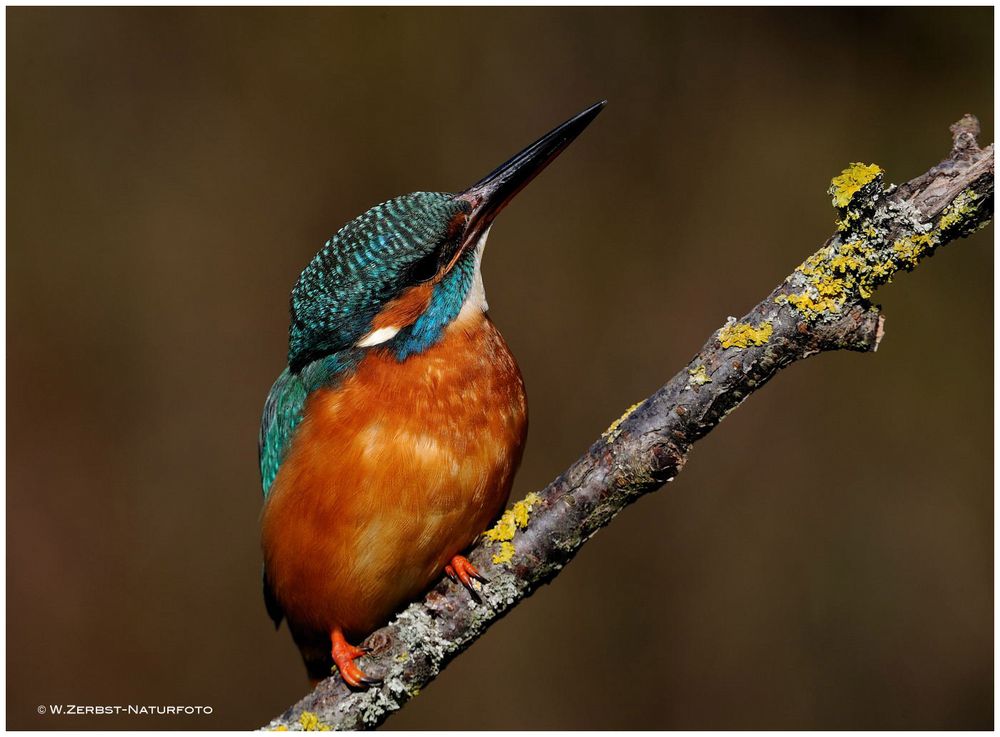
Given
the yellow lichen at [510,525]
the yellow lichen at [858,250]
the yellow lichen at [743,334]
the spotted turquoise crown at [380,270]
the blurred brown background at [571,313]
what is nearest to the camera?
the yellow lichen at [858,250]

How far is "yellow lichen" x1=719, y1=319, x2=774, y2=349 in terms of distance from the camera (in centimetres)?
152

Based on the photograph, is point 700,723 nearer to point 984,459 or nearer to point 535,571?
point 984,459

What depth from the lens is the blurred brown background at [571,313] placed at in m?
3.56

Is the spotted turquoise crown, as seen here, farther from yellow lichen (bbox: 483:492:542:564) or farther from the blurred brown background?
the blurred brown background

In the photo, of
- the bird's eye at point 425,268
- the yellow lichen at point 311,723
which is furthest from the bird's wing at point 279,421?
the yellow lichen at point 311,723

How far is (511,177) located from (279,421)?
2.84ft

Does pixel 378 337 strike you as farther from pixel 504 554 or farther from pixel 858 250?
pixel 858 250

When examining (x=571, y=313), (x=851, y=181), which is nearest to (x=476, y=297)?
(x=851, y=181)

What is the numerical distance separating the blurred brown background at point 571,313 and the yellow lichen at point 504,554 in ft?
6.13

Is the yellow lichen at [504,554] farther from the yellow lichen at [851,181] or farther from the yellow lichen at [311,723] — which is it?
the yellow lichen at [851,181]

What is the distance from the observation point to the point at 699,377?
157 centimetres

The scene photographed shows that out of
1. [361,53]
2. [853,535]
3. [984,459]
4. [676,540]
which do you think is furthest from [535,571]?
Result: [361,53]

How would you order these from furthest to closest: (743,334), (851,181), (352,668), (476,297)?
1. (476,297)
2. (352,668)
3. (743,334)
4. (851,181)

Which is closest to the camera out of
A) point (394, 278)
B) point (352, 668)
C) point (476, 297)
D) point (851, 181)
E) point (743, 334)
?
point (851, 181)
